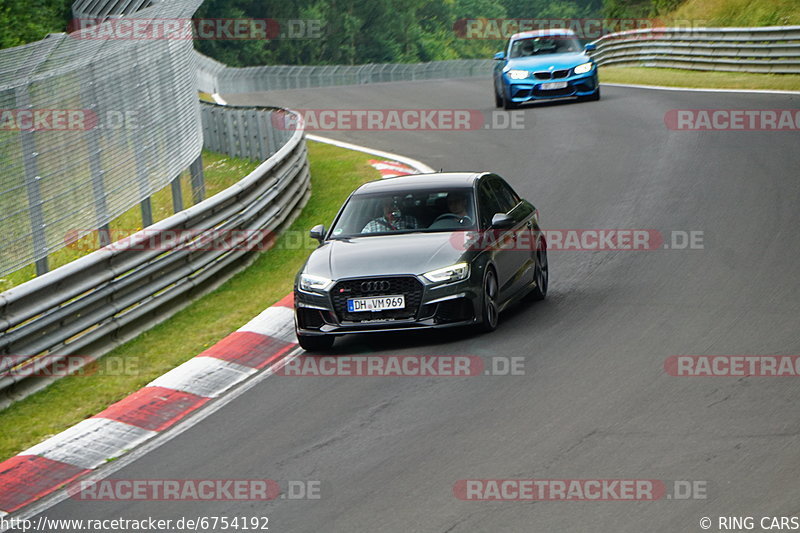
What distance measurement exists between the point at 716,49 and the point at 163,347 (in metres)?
25.2

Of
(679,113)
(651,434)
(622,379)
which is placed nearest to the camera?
(651,434)

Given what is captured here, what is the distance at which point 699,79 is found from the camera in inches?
1286

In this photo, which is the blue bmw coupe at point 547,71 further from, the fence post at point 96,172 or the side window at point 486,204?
the fence post at point 96,172

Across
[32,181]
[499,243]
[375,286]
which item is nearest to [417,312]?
[375,286]

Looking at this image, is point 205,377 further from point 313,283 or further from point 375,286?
point 375,286

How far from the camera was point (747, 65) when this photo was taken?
32656 mm

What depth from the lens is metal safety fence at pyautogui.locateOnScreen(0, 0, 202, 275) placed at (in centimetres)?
1148

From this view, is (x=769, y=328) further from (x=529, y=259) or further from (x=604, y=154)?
(x=604, y=154)

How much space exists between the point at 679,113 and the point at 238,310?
13797 mm

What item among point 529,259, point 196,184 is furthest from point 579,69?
point 529,259

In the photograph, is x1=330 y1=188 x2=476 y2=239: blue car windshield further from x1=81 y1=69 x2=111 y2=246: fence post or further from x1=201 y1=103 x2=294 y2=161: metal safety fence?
x1=201 y1=103 x2=294 y2=161: metal safety fence

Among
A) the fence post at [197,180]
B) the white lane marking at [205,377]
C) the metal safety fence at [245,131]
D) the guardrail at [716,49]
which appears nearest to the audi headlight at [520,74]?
the metal safety fence at [245,131]

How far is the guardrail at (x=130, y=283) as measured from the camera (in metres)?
11.2

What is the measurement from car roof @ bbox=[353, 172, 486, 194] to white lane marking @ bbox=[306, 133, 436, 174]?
19.1 feet
